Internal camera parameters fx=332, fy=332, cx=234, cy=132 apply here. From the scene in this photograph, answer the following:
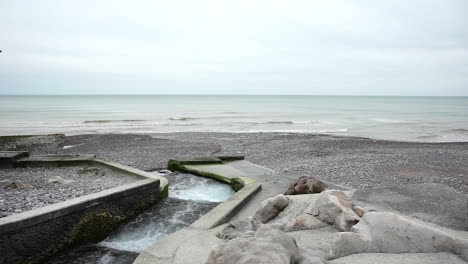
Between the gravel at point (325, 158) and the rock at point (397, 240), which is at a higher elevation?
the rock at point (397, 240)

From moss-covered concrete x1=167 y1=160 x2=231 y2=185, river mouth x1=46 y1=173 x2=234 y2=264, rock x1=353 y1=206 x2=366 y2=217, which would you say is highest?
rock x1=353 y1=206 x2=366 y2=217

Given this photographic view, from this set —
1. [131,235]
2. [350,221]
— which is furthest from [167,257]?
[350,221]

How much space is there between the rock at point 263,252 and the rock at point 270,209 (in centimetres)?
228

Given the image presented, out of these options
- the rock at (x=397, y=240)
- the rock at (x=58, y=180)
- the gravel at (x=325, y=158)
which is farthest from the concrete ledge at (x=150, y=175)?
the rock at (x=397, y=240)

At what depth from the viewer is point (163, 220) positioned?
25.0 feet

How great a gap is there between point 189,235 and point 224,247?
2088mm

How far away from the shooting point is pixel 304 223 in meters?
5.65

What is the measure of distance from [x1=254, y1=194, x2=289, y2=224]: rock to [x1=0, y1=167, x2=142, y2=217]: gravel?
13.4 feet

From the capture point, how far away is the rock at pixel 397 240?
4.28 m

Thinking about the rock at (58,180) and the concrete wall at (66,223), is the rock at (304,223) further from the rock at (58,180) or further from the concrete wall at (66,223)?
the rock at (58,180)

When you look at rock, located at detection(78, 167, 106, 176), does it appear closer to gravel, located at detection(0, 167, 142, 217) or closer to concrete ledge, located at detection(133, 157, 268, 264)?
gravel, located at detection(0, 167, 142, 217)

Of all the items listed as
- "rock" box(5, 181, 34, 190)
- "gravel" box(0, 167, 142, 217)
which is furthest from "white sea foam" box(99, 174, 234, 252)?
"rock" box(5, 181, 34, 190)

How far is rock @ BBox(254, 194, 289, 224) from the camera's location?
637 cm

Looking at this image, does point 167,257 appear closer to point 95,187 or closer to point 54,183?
point 95,187
